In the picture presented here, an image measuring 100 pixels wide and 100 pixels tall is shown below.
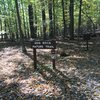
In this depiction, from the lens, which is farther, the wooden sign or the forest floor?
the wooden sign

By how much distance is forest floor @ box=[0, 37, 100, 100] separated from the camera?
7.41 metres

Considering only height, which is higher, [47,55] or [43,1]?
[43,1]

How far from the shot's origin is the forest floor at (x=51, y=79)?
24.3ft

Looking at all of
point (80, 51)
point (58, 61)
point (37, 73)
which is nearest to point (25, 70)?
point (37, 73)

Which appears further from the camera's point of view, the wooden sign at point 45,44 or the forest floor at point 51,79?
the wooden sign at point 45,44

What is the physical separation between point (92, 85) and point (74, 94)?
105cm

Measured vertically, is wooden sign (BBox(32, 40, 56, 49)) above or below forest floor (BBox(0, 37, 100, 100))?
above

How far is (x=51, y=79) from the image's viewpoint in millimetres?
8852

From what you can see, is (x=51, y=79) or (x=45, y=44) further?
(x=45, y=44)

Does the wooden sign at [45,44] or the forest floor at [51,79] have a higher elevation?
the wooden sign at [45,44]

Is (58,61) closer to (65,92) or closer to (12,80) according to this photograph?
(12,80)

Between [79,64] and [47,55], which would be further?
[47,55]

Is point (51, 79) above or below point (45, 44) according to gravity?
below

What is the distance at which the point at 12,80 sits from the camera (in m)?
9.15
